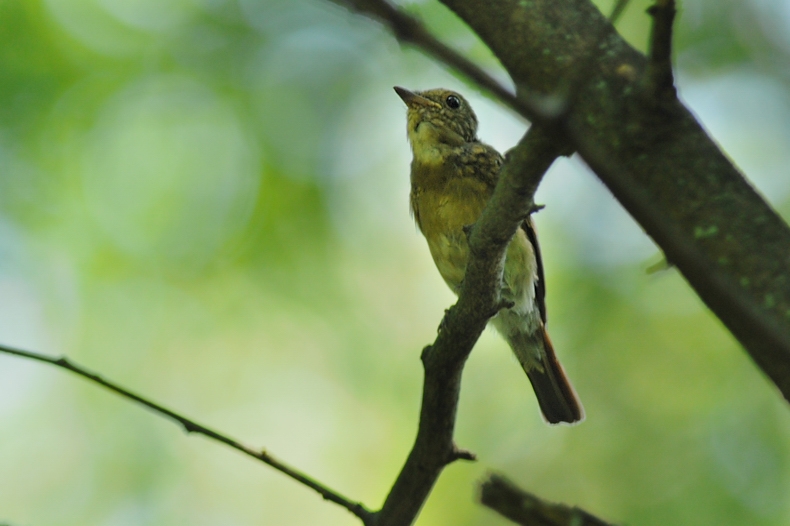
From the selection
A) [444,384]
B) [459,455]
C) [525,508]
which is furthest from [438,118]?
[525,508]

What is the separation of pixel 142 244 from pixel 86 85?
1.74 metres

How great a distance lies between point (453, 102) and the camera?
237 inches

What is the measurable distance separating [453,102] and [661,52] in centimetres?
447

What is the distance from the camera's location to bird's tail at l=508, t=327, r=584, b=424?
5.36 metres

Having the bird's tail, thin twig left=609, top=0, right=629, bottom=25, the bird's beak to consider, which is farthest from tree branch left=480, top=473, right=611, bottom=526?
the bird's beak

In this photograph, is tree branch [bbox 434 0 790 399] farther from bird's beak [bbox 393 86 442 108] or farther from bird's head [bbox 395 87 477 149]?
bird's beak [bbox 393 86 442 108]

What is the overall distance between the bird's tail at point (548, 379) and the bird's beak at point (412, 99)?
1.76 meters

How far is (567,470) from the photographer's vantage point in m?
8.09

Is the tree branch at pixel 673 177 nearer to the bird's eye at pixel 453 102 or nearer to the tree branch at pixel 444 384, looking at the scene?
the tree branch at pixel 444 384

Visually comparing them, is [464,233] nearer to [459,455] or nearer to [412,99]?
[412,99]

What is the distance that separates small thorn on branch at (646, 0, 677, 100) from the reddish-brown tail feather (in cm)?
375

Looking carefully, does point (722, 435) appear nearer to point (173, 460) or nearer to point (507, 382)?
point (507, 382)

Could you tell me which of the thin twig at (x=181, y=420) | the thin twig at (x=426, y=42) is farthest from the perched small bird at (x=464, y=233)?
the thin twig at (x=426, y=42)

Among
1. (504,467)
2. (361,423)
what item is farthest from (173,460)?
(504,467)
